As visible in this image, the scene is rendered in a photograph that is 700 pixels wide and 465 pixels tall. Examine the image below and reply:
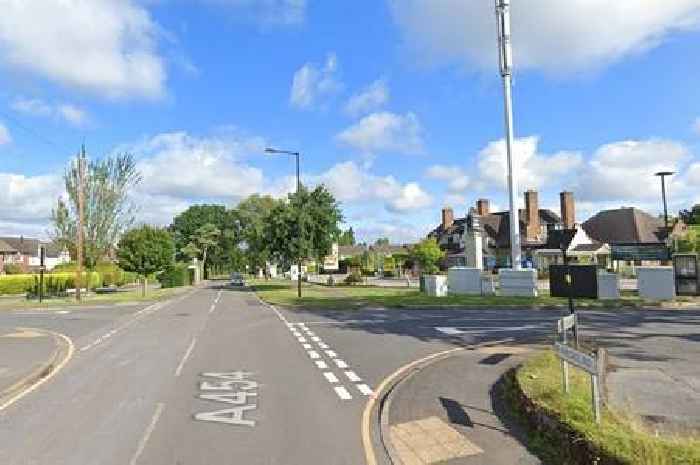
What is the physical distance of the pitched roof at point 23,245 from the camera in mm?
115019

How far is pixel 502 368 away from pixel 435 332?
707 centimetres

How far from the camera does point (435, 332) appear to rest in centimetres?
1991

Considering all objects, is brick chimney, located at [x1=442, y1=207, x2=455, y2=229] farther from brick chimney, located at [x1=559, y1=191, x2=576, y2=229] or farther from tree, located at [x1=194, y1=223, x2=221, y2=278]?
tree, located at [x1=194, y1=223, x2=221, y2=278]

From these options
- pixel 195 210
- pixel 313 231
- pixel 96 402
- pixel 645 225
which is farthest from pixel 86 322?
pixel 195 210

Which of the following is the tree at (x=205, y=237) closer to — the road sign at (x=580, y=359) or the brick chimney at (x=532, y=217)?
the brick chimney at (x=532, y=217)

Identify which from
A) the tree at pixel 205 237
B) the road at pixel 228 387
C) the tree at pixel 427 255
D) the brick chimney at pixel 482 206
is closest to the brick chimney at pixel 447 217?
the brick chimney at pixel 482 206

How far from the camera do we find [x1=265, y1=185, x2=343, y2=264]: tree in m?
54.6

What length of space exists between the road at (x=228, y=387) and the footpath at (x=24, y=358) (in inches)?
18.2

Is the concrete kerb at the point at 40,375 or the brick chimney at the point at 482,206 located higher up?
the brick chimney at the point at 482,206

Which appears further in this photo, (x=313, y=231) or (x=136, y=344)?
(x=313, y=231)

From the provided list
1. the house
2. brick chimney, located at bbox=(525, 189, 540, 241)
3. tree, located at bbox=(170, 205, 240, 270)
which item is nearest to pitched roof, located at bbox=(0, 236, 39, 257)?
the house

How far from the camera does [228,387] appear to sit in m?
11.5

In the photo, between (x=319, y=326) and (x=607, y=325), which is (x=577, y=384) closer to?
(x=607, y=325)

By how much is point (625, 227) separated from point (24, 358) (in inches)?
2893
